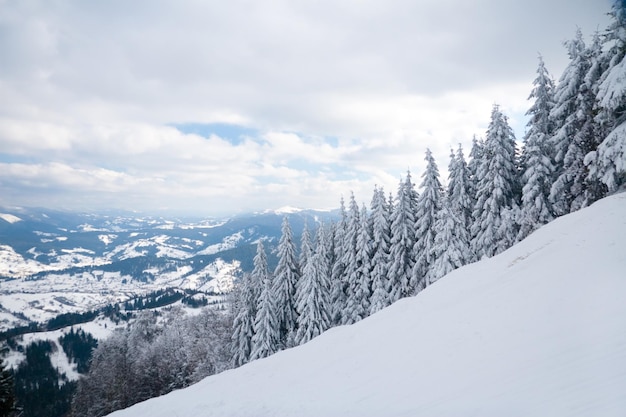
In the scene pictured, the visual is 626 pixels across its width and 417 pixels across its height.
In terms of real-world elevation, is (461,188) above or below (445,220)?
above

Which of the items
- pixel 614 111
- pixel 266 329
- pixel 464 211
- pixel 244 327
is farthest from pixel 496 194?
pixel 244 327

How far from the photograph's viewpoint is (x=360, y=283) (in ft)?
112

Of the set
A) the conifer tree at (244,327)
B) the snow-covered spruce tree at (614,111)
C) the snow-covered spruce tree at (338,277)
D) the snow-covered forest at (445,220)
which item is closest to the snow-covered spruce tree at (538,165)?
the snow-covered forest at (445,220)

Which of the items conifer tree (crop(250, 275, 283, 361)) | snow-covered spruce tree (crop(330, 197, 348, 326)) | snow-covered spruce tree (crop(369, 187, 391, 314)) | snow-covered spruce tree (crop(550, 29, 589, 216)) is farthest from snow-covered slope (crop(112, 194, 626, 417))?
snow-covered spruce tree (crop(330, 197, 348, 326))

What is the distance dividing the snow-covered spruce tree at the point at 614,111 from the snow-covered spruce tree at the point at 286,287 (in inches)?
1110

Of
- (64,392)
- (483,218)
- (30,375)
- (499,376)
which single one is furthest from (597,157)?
(30,375)

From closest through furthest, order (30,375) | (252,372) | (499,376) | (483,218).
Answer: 1. (499,376)
2. (252,372)
3. (483,218)
4. (30,375)

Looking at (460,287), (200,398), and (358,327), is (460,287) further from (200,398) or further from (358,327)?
(200,398)

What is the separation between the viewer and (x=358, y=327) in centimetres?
1838

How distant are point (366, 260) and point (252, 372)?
1971 centimetres

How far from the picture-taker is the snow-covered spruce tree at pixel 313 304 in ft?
107

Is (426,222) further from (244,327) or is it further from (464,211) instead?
(244,327)

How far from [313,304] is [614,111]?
1069 inches

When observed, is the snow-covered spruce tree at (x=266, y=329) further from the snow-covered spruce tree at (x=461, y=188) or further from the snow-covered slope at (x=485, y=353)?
the snow-covered spruce tree at (x=461, y=188)
